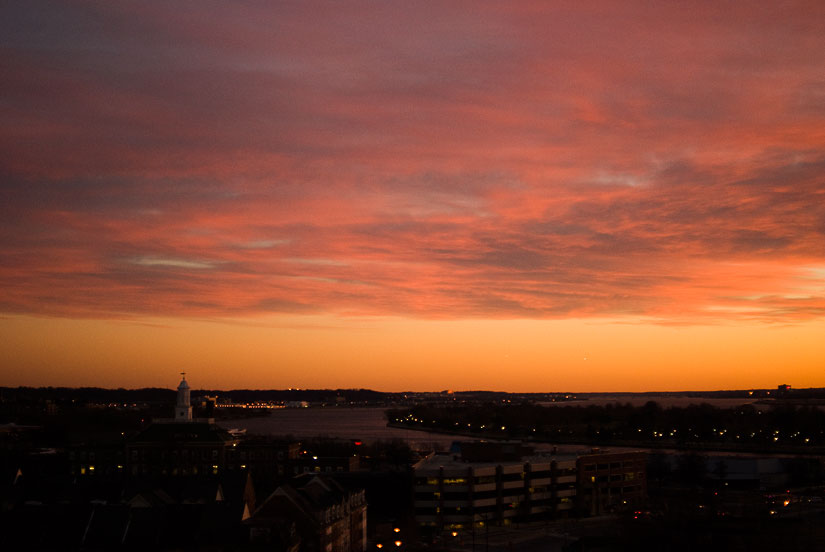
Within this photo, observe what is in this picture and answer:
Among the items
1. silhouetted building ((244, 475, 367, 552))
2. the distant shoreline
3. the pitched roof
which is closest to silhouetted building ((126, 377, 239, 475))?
the pitched roof

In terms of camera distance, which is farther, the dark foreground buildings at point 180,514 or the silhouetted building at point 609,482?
the silhouetted building at point 609,482

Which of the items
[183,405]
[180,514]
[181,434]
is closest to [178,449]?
[181,434]

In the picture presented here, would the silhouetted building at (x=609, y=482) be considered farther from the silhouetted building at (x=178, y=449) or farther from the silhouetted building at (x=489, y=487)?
the silhouetted building at (x=178, y=449)

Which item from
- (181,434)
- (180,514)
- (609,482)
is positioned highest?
(181,434)

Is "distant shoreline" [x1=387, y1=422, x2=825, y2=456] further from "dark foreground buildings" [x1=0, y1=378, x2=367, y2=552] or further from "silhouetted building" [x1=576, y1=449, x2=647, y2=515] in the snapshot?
"dark foreground buildings" [x1=0, y1=378, x2=367, y2=552]

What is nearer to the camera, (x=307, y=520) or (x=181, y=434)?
(x=307, y=520)

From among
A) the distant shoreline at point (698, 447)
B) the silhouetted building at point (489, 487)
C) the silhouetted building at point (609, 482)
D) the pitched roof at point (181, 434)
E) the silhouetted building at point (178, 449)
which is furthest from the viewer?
the distant shoreline at point (698, 447)

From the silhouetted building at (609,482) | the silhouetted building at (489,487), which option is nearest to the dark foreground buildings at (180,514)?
the silhouetted building at (489,487)

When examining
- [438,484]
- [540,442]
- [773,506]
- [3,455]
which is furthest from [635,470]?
[540,442]

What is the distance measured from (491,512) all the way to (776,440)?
73.3 m

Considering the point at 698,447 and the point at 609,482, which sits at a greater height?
the point at 609,482

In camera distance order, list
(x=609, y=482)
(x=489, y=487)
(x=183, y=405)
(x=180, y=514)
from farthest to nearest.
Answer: (x=183, y=405), (x=609, y=482), (x=489, y=487), (x=180, y=514)

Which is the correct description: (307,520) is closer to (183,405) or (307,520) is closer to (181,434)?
(181,434)

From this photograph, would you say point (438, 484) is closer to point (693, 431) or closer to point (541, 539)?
point (541, 539)
